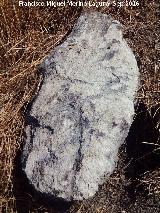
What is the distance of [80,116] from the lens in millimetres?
2041

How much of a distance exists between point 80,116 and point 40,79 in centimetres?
34

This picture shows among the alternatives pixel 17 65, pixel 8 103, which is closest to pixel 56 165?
pixel 8 103

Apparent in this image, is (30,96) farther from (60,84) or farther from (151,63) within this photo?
(151,63)

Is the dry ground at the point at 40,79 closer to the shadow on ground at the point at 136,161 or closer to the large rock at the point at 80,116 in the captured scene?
the shadow on ground at the point at 136,161

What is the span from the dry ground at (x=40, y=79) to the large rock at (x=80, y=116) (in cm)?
11

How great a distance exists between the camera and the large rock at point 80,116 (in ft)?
6.50

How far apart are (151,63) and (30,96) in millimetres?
683

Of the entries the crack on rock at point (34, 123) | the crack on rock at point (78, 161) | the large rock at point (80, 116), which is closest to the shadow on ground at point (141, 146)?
the large rock at point (80, 116)

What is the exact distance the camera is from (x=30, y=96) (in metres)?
2.23

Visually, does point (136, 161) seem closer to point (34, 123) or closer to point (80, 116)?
point (80, 116)

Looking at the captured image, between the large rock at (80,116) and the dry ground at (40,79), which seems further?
the dry ground at (40,79)

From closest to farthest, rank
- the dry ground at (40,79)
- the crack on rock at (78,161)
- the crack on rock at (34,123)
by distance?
1. the crack on rock at (78,161)
2. the crack on rock at (34,123)
3. the dry ground at (40,79)

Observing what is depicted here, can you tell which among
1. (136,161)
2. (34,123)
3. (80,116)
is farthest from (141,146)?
(34,123)

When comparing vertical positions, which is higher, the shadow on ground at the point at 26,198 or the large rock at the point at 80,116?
the large rock at the point at 80,116
